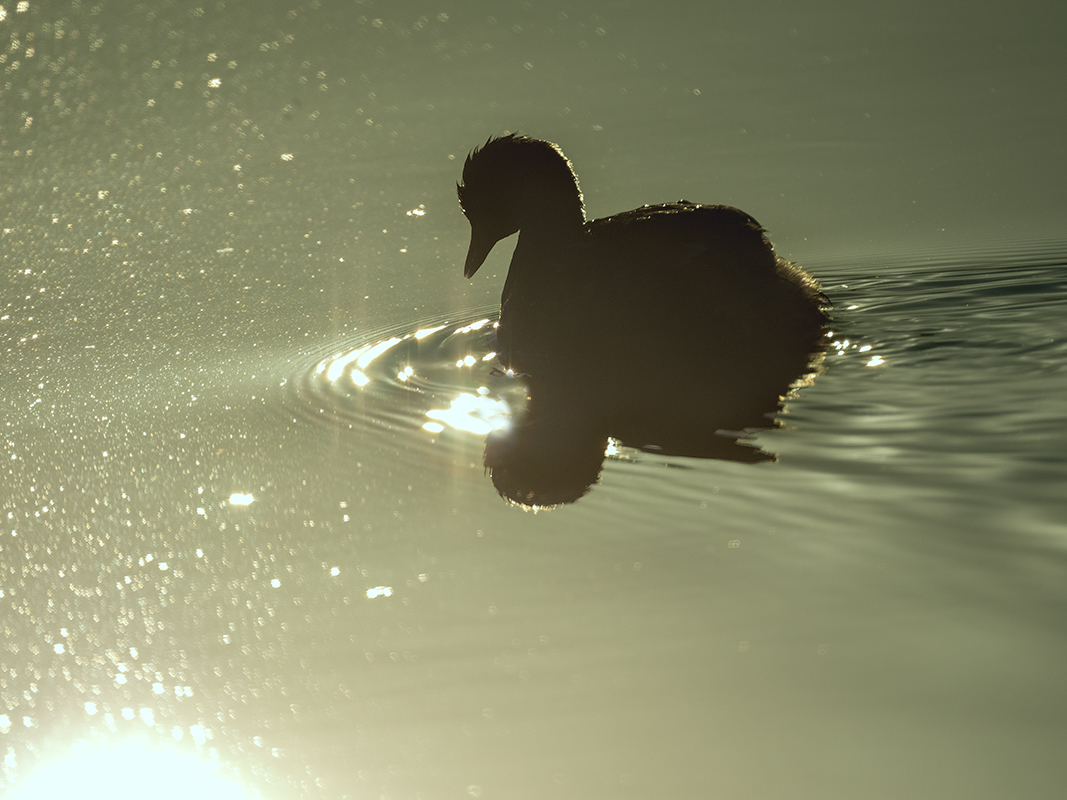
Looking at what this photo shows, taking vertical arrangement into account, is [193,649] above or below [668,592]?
below

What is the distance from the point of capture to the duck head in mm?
4754

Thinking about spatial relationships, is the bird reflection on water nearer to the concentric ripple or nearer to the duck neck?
the concentric ripple

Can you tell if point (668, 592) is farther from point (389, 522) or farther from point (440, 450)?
point (440, 450)

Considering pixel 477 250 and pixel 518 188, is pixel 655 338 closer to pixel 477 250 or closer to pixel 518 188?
pixel 518 188

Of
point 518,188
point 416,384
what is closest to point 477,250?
point 518,188

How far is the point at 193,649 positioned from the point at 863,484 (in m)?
1.49

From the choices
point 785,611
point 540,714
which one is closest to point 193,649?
point 540,714

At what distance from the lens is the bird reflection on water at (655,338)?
2973mm

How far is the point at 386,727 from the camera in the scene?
1.67m

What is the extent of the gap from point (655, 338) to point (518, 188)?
1537 mm

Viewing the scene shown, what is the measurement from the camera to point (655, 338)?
3582 millimetres

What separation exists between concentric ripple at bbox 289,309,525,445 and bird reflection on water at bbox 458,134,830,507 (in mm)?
102

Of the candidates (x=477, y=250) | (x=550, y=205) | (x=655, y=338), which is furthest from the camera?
(x=477, y=250)

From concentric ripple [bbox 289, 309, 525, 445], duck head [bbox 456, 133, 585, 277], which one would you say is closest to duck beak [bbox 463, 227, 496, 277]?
duck head [bbox 456, 133, 585, 277]
